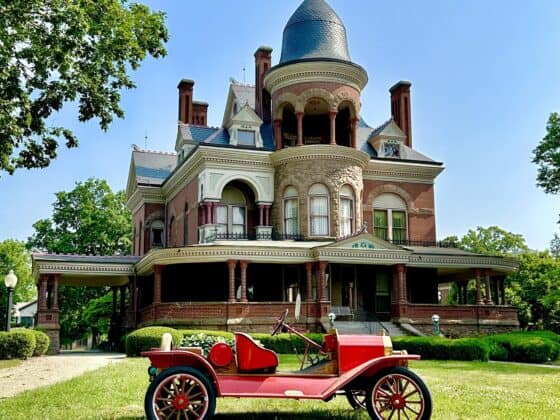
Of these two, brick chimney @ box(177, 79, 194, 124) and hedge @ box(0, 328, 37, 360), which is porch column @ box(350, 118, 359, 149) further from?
hedge @ box(0, 328, 37, 360)

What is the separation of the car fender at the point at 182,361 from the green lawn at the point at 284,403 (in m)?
1.03

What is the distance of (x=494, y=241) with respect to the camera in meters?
63.7

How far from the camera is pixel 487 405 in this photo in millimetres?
9891

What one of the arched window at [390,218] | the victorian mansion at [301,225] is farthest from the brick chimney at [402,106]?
the arched window at [390,218]

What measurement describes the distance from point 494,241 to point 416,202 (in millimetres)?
30299

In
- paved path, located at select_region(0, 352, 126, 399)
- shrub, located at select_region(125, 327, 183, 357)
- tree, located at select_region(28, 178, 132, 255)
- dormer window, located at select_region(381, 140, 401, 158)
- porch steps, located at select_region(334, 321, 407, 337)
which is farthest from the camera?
tree, located at select_region(28, 178, 132, 255)

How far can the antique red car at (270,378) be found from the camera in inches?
310

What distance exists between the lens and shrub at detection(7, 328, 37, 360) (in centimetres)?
2294

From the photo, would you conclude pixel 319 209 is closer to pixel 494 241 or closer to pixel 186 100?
pixel 186 100

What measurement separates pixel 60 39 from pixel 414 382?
11.7 m

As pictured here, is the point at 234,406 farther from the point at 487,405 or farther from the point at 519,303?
the point at 519,303

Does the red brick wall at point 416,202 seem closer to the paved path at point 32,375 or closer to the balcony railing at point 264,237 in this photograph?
the balcony railing at point 264,237

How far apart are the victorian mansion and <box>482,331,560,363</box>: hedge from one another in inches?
186

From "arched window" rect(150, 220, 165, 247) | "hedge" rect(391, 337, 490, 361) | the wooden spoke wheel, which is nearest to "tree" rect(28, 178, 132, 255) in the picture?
"arched window" rect(150, 220, 165, 247)
